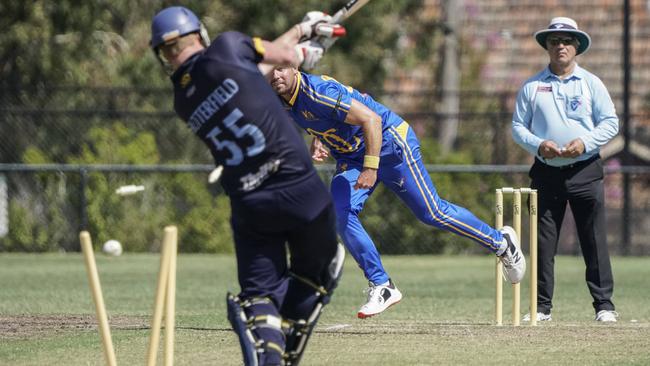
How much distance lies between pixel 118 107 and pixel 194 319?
417 inches

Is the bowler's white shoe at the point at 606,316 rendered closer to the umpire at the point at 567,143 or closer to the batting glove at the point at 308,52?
the umpire at the point at 567,143

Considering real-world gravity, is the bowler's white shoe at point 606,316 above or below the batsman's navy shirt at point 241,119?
below

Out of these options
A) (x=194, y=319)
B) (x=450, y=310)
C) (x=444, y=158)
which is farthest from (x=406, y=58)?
(x=194, y=319)

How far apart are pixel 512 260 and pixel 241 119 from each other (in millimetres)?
3707

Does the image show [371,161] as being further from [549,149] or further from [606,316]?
[606,316]

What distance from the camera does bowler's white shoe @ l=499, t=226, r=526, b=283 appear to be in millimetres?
9344

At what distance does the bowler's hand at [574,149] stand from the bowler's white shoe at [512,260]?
0.73 m

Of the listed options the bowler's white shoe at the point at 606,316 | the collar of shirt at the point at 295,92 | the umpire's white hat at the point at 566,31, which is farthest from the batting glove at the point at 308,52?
the bowler's white shoe at the point at 606,316

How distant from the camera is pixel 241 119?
6305 mm

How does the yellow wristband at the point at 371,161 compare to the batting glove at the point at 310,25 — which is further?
the yellow wristband at the point at 371,161

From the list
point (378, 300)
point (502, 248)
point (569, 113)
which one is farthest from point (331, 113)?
point (569, 113)

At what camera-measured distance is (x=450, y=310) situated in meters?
11.2

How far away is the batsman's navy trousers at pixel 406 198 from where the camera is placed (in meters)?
A: 9.31

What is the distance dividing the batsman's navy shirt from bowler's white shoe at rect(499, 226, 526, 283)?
10.6 feet
